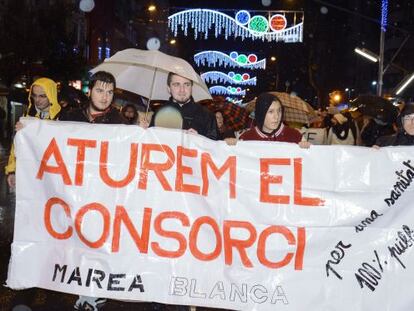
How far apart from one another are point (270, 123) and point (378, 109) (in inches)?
184

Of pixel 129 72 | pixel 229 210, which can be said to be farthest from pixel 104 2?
pixel 229 210

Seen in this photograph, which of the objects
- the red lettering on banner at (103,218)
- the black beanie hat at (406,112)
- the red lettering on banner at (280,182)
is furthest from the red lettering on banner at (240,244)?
the black beanie hat at (406,112)

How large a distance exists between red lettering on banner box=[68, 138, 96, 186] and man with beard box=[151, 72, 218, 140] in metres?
0.63

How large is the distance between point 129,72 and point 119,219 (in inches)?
99.4

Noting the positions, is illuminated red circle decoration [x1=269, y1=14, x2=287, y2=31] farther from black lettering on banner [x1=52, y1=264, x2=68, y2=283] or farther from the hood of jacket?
black lettering on banner [x1=52, y1=264, x2=68, y2=283]

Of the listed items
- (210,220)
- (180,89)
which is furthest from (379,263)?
(180,89)

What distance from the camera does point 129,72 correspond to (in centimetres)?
596

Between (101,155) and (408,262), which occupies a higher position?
(101,155)

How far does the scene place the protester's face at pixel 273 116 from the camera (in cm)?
417

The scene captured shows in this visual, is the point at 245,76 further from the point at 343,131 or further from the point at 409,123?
the point at 409,123

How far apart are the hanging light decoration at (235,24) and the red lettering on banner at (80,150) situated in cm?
1664

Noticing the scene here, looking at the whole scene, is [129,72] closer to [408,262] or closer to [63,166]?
[63,166]

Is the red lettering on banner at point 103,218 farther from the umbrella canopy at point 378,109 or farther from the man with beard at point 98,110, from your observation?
the umbrella canopy at point 378,109

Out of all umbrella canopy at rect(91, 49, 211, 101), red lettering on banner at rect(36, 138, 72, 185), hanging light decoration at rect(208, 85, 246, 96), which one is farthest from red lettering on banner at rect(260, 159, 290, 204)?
hanging light decoration at rect(208, 85, 246, 96)
